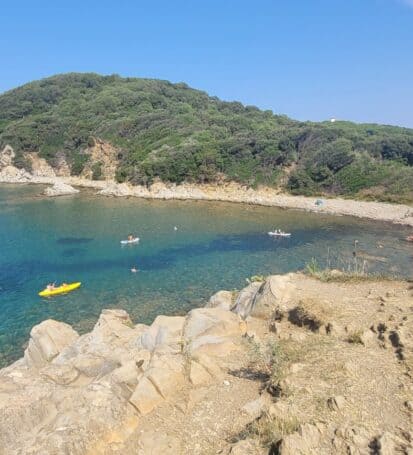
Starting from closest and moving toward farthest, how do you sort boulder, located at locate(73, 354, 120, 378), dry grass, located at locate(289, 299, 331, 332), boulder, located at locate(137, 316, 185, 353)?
1. dry grass, located at locate(289, 299, 331, 332)
2. boulder, located at locate(73, 354, 120, 378)
3. boulder, located at locate(137, 316, 185, 353)

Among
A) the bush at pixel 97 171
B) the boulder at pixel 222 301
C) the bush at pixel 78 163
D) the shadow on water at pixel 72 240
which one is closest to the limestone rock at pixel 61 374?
the boulder at pixel 222 301

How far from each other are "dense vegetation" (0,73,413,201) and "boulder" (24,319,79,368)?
185ft

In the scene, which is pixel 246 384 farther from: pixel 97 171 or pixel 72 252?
pixel 97 171

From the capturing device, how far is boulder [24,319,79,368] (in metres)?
16.6

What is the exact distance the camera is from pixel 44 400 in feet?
39.3

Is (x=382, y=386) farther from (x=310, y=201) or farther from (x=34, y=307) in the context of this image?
(x=310, y=201)

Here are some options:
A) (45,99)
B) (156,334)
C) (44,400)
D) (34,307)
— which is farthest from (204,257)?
(45,99)

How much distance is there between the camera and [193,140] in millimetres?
87000

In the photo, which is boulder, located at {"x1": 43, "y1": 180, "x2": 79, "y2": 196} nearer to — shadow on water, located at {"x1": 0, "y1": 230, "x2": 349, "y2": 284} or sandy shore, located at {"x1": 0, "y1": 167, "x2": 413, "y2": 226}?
sandy shore, located at {"x1": 0, "y1": 167, "x2": 413, "y2": 226}

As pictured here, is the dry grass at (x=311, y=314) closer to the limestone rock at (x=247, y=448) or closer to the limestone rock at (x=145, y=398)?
the limestone rock at (x=145, y=398)

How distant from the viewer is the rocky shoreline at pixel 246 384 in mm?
8242

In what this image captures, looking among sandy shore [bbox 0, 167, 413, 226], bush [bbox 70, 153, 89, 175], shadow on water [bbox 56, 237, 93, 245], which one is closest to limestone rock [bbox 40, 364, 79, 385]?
Result: shadow on water [bbox 56, 237, 93, 245]

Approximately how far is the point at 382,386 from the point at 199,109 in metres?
118

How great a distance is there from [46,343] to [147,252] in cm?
2193
